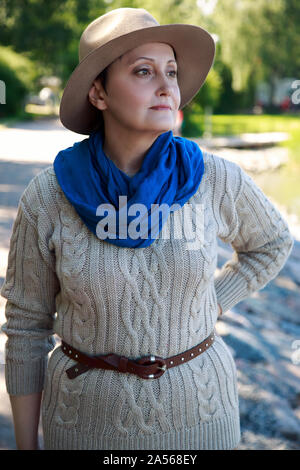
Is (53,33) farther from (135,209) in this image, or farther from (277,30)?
(135,209)

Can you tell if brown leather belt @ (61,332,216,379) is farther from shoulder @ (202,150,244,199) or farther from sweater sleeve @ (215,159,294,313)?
shoulder @ (202,150,244,199)

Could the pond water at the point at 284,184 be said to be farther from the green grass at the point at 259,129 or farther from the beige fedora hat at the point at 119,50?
the beige fedora hat at the point at 119,50

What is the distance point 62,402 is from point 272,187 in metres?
12.2

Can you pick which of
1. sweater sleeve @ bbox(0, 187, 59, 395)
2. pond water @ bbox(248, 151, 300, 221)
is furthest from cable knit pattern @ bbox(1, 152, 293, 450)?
pond water @ bbox(248, 151, 300, 221)

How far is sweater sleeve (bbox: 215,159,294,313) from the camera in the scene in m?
1.88

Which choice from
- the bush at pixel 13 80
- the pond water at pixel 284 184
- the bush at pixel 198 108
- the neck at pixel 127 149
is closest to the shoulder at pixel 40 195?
the neck at pixel 127 149

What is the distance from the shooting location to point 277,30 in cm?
2033

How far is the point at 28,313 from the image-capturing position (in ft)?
6.06

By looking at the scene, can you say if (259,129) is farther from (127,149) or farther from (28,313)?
(28,313)

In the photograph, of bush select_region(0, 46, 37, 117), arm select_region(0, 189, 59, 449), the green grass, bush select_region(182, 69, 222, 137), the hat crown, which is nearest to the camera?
the hat crown

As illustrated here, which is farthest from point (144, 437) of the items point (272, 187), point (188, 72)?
point (272, 187)

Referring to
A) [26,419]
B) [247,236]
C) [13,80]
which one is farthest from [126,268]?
[13,80]

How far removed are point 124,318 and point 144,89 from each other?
67 cm

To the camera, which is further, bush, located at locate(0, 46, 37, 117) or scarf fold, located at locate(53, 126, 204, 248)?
bush, located at locate(0, 46, 37, 117)
